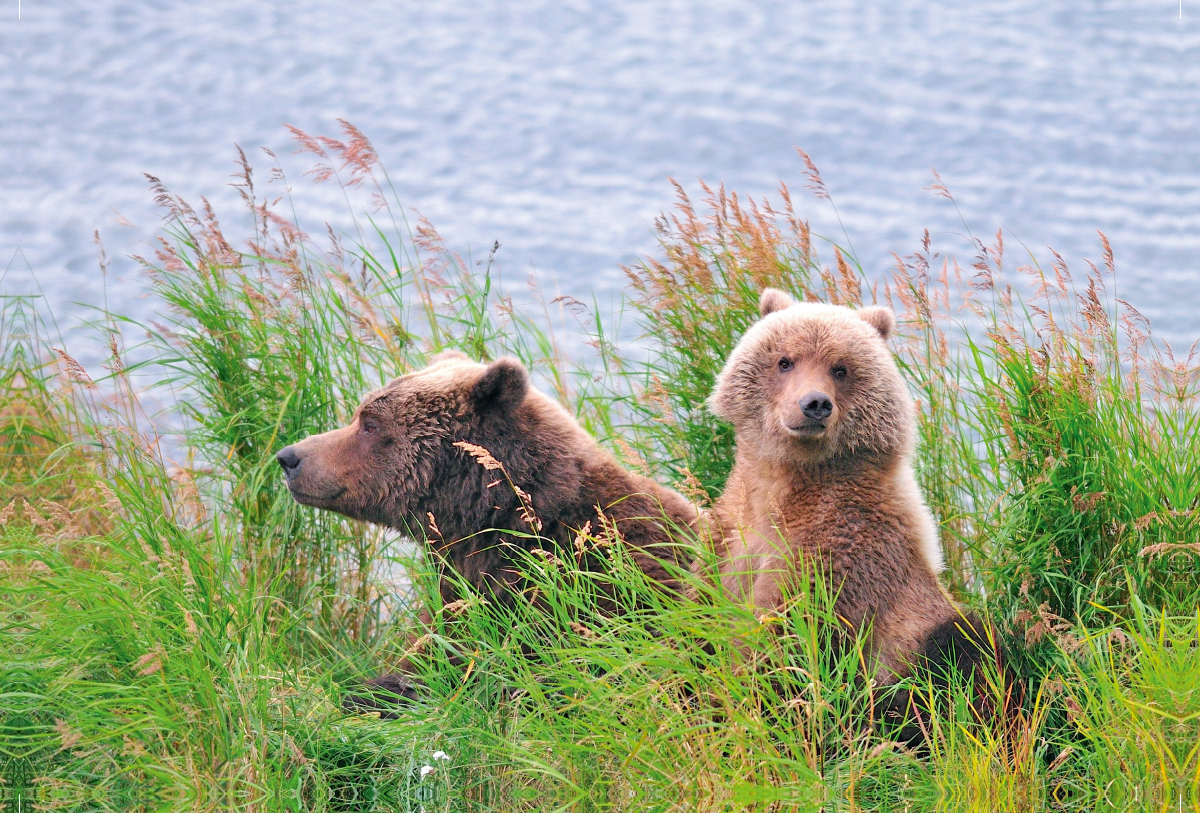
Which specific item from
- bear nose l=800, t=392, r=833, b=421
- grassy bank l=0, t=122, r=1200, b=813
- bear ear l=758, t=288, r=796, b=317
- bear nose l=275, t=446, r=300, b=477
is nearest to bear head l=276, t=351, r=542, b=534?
bear nose l=275, t=446, r=300, b=477

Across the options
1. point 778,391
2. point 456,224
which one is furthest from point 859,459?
point 456,224

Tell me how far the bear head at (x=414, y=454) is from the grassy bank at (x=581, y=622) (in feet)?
1.03

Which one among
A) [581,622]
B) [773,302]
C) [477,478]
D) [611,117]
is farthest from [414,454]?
[611,117]

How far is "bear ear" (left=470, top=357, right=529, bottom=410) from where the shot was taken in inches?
176

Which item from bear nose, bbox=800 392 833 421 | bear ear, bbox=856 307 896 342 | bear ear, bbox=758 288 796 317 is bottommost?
bear nose, bbox=800 392 833 421

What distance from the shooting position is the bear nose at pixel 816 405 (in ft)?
13.3

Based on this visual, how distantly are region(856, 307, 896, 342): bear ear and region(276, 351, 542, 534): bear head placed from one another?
3.98 feet

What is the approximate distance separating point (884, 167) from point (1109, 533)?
38.5ft

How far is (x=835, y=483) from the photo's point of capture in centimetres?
422

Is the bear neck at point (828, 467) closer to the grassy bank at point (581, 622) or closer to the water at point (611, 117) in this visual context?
the grassy bank at point (581, 622)

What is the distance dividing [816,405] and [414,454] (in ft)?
4.79

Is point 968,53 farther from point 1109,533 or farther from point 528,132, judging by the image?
point 1109,533

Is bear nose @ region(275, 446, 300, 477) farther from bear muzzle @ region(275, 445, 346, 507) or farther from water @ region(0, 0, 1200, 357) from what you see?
water @ region(0, 0, 1200, 357)

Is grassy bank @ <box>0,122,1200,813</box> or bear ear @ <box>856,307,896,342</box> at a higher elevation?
bear ear @ <box>856,307,896,342</box>
